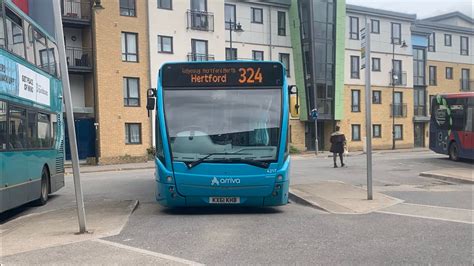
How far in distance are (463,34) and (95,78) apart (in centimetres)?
3797

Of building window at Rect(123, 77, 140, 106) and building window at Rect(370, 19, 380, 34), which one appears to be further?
building window at Rect(370, 19, 380, 34)

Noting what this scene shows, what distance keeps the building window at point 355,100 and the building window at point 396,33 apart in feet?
20.9

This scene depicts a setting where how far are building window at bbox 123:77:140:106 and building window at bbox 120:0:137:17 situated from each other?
13.9ft

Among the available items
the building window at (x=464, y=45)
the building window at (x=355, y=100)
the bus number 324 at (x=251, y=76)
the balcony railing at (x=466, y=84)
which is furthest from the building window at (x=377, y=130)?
the bus number 324 at (x=251, y=76)

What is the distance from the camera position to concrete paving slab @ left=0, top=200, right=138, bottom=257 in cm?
759

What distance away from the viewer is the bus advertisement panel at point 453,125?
73.7ft

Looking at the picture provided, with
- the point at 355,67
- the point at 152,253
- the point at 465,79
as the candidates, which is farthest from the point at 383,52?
the point at 152,253

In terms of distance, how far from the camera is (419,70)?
49031 mm

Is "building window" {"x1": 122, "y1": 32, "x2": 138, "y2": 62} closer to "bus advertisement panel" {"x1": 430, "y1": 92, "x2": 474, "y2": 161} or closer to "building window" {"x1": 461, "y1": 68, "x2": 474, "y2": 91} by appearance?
"bus advertisement panel" {"x1": 430, "y1": 92, "x2": 474, "y2": 161}

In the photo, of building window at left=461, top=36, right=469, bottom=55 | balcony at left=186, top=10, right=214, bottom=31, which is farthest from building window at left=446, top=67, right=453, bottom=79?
balcony at left=186, top=10, right=214, bottom=31

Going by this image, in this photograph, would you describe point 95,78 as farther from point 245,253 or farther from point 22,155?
point 245,253

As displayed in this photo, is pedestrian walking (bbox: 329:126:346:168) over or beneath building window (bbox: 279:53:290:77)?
beneath

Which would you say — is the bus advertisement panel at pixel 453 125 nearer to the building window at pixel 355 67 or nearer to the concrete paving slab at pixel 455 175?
the concrete paving slab at pixel 455 175

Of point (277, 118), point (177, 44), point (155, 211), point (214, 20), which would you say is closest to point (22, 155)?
point (155, 211)
